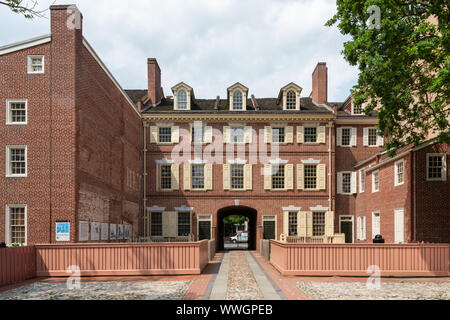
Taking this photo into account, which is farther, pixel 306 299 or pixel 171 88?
pixel 171 88

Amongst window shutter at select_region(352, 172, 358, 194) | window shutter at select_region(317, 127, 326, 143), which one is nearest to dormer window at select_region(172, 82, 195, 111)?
window shutter at select_region(317, 127, 326, 143)

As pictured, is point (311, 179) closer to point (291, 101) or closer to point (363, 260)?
point (291, 101)

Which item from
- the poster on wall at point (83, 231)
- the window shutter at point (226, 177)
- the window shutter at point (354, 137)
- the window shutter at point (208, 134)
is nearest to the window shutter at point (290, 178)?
the window shutter at point (226, 177)

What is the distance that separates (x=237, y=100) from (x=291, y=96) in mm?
4146

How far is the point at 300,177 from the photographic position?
102 ft

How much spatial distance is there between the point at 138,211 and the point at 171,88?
9585 millimetres

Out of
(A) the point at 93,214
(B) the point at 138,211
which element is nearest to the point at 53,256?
(A) the point at 93,214

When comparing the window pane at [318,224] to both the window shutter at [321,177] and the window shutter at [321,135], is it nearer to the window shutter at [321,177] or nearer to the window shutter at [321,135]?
the window shutter at [321,177]

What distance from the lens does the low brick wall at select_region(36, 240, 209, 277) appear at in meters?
15.8

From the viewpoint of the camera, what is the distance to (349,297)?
37.4 feet

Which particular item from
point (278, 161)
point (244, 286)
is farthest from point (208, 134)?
point (244, 286)

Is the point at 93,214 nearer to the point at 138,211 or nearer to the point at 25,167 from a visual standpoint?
the point at 25,167

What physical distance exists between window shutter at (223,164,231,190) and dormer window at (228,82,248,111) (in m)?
4.44

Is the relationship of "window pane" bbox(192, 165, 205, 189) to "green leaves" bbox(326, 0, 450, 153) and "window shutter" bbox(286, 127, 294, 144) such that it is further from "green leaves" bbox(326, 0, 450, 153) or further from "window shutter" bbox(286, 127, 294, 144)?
"green leaves" bbox(326, 0, 450, 153)
